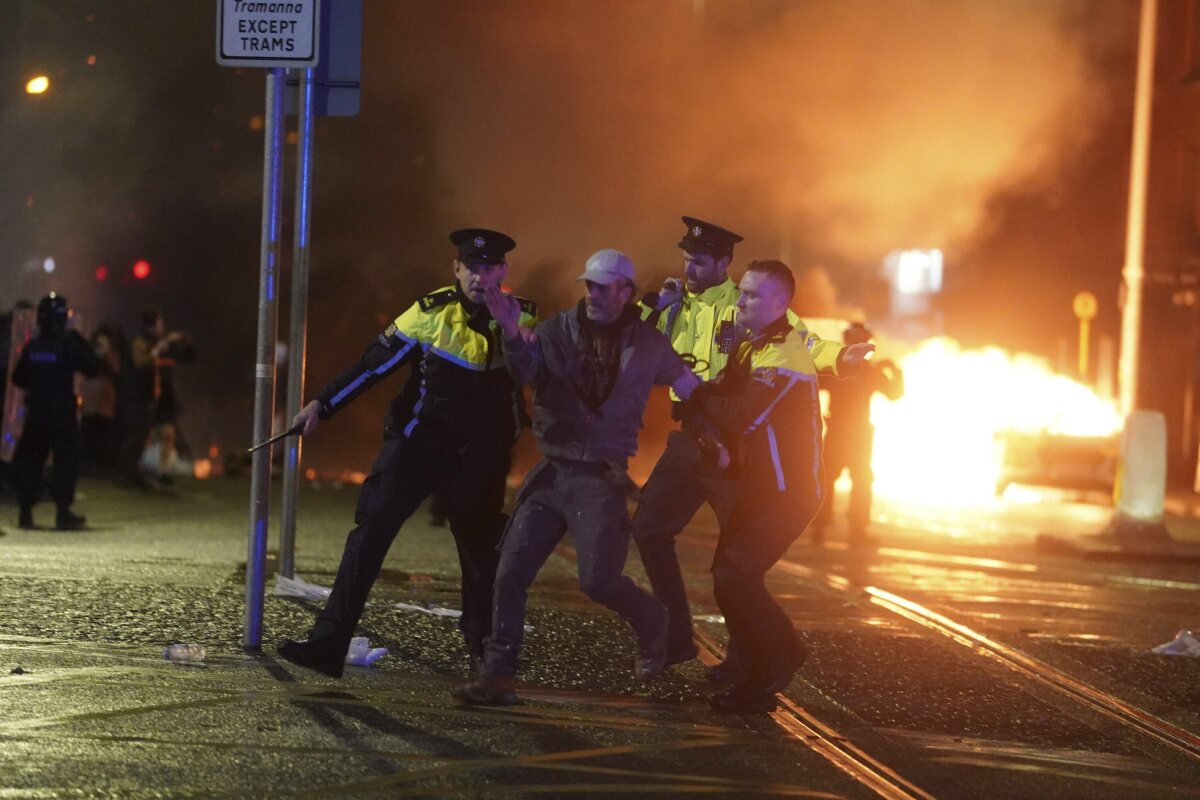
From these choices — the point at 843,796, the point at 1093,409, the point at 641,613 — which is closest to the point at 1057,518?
the point at 1093,409

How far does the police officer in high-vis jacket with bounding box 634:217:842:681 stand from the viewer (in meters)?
6.55

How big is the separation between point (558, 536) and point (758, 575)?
71 centimetres

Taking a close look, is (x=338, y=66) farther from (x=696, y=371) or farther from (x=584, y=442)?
(x=584, y=442)

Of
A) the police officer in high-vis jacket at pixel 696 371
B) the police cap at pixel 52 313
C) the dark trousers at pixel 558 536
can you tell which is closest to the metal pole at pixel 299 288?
the police officer in high-vis jacket at pixel 696 371

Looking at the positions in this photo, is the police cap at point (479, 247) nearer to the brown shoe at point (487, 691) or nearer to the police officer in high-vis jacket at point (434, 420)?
the police officer in high-vis jacket at point (434, 420)

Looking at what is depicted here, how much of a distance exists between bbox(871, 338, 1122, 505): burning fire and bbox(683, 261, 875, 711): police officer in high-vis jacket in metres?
16.4

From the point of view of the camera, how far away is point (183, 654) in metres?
6.32

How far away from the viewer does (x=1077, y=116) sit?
88.6 feet

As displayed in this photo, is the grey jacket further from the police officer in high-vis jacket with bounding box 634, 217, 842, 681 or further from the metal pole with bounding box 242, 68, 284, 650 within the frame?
the metal pole with bounding box 242, 68, 284, 650

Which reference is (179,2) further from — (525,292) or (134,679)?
(134,679)

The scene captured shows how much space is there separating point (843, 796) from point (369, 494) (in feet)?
6.92

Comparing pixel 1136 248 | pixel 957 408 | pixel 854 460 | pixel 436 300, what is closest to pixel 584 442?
pixel 436 300

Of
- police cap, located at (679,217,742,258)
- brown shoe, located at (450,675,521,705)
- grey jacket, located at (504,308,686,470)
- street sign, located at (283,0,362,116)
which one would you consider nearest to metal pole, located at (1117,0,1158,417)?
street sign, located at (283,0,362,116)

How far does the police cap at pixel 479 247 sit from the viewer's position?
595 centimetres
